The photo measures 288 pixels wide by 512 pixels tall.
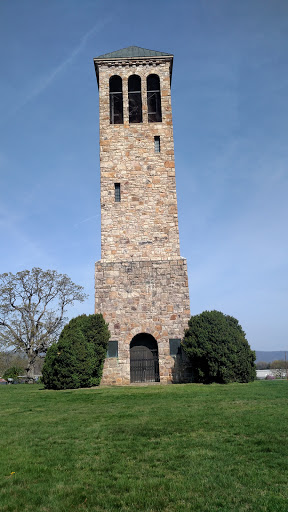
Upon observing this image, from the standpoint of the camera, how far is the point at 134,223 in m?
18.2

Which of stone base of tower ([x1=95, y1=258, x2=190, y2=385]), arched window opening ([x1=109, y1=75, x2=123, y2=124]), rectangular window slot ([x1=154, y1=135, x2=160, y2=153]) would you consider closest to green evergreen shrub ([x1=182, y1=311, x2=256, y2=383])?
stone base of tower ([x1=95, y1=258, x2=190, y2=385])

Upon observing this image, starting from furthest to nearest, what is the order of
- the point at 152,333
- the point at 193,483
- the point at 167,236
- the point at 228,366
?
the point at 167,236
the point at 152,333
the point at 228,366
the point at 193,483

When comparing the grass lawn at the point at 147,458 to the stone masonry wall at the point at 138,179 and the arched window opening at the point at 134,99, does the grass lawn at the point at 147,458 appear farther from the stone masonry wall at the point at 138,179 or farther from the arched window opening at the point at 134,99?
the arched window opening at the point at 134,99

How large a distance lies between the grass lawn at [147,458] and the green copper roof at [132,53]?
18054 millimetres

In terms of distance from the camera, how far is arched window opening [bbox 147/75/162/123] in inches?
795

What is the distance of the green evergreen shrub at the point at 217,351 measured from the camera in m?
15.1

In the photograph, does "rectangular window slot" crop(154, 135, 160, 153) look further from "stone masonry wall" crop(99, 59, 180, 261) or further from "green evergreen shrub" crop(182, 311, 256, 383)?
"green evergreen shrub" crop(182, 311, 256, 383)

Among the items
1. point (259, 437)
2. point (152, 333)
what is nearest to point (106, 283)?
point (152, 333)

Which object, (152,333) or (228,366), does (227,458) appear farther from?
(152,333)

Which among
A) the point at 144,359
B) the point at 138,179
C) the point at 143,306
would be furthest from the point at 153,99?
the point at 144,359

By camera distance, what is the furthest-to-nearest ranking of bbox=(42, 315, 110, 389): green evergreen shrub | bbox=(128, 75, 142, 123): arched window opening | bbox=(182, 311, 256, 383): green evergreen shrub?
bbox=(128, 75, 142, 123): arched window opening → bbox=(182, 311, 256, 383): green evergreen shrub → bbox=(42, 315, 110, 389): green evergreen shrub

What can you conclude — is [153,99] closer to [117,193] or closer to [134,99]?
[134,99]

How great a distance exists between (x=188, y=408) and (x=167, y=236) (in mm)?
10002

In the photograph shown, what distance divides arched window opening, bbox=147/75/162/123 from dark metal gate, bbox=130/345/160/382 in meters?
11.7
